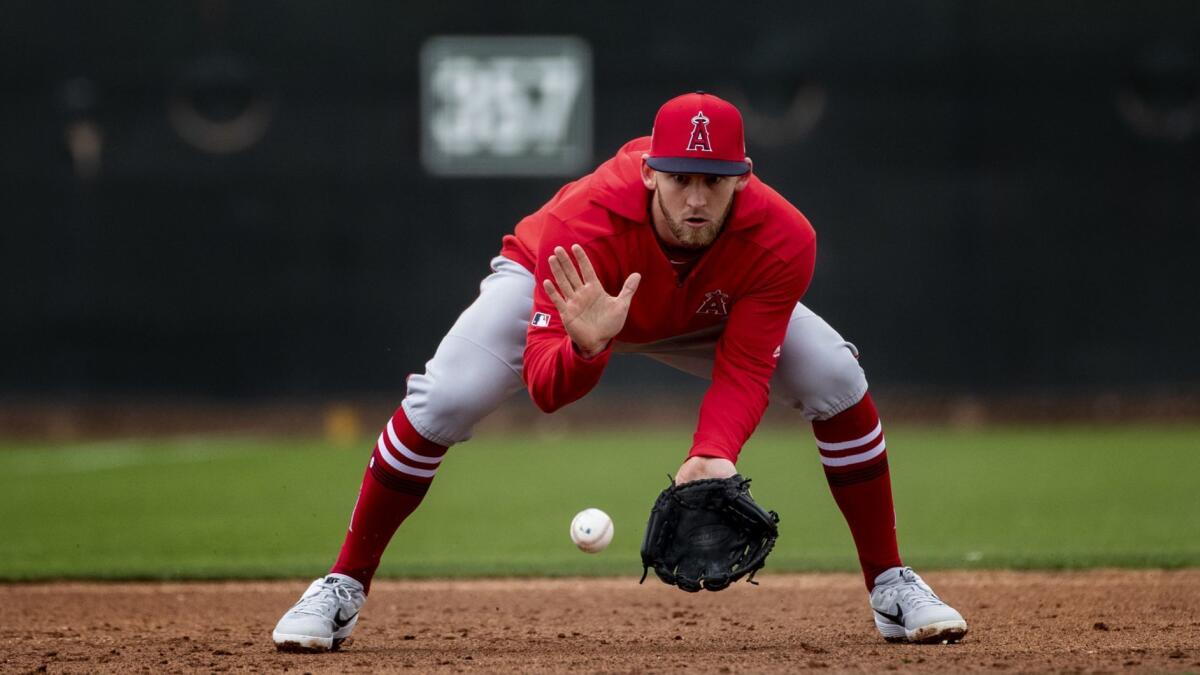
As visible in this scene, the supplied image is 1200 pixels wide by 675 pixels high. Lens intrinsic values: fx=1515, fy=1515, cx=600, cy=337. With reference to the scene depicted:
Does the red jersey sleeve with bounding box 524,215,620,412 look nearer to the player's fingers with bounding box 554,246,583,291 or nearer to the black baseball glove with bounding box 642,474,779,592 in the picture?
the player's fingers with bounding box 554,246,583,291

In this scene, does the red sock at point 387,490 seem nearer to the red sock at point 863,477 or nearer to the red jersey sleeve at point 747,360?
the red jersey sleeve at point 747,360

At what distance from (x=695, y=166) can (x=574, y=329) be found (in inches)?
19.0

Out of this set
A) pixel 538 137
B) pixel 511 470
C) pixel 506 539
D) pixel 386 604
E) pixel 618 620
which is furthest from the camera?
pixel 538 137

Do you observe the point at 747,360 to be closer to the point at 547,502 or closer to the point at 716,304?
the point at 716,304

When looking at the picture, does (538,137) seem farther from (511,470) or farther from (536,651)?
(536,651)

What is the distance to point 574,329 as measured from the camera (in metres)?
3.45

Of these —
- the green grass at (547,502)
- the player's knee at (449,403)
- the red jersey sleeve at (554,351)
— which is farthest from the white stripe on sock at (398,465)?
the green grass at (547,502)

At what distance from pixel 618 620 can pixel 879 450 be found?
1087 mm

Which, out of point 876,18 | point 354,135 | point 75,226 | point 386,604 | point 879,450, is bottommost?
point 386,604

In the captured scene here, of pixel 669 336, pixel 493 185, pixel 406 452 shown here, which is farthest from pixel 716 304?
pixel 493 185

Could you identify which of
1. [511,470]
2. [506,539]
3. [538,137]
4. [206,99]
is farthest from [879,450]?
[206,99]

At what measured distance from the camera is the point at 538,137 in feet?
36.3

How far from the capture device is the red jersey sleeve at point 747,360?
3656mm

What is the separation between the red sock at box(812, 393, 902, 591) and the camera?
4.05 metres
